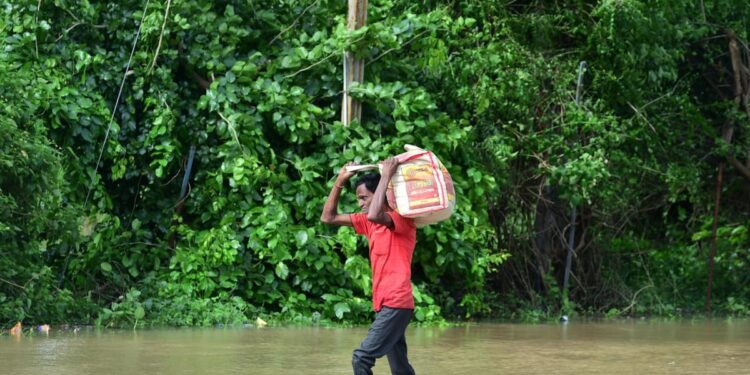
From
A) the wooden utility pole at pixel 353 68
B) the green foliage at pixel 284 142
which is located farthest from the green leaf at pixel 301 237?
the wooden utility pole at pixel 353 68

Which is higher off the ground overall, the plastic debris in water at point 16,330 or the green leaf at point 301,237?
the green leaf at point 301,237

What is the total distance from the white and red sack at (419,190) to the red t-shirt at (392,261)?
81 millimetres

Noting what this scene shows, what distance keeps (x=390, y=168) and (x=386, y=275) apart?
621mm

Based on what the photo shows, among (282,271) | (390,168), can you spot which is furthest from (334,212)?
(282,271)

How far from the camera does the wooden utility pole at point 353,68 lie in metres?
12.3

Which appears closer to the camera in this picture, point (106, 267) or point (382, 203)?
point (382, 203)

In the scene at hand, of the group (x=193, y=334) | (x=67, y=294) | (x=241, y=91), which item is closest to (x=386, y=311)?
(x=193, y=334)

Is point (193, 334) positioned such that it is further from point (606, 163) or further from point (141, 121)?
point (606, 163)

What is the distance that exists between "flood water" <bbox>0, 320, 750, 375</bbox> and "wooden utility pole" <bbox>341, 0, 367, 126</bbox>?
240 cm

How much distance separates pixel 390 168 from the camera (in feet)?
22.3

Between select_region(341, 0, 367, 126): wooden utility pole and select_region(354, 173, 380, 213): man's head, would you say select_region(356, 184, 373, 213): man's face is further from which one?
select_region(341, 0, 367, 126): wooden utility pole

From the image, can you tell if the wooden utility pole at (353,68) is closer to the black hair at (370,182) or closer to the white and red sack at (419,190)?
the black hair at (370,182)

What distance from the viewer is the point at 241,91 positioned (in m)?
12.2

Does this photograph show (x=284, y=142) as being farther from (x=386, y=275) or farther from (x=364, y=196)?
(x=386, y=275)
